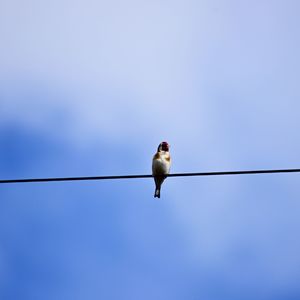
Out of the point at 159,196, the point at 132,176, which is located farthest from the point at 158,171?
the point at 132,176

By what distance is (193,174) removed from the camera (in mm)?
7238

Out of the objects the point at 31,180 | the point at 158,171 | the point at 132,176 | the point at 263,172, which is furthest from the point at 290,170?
the point at 158,171

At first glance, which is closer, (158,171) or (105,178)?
(105,178)

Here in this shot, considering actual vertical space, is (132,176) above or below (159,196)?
above

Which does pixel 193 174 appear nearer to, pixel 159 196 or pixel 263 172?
pixel 263 172

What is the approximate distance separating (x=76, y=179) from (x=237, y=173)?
1.93 metres

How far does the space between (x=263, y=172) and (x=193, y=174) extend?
0.83 metres

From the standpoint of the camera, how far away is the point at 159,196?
35.9 ft

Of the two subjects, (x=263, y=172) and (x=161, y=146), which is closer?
(x=263, y=172)

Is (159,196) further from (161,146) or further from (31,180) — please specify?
(31,180)

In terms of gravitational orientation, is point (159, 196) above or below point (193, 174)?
below

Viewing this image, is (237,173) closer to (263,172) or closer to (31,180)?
(263,172)

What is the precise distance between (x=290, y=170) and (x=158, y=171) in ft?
13.2

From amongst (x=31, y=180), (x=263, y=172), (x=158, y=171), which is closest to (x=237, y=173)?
(x=263, y=172)
